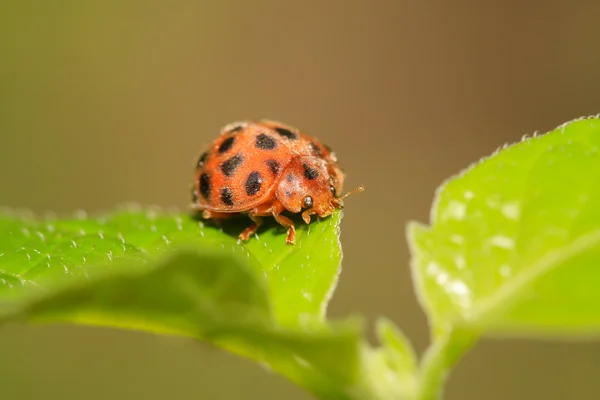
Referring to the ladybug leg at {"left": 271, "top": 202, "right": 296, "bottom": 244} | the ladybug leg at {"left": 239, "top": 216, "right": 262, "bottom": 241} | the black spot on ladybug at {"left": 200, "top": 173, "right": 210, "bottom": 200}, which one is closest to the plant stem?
the ladybug leg at {"left": 271, "top": 202, "right": 296, "bottom": 244}

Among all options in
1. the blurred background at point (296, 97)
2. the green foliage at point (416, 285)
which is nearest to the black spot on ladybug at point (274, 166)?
the green foliage at point (416, 285)

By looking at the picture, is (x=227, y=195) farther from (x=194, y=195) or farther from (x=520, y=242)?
(x=520, y=242)

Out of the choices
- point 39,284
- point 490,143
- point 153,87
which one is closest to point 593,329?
point 39,284

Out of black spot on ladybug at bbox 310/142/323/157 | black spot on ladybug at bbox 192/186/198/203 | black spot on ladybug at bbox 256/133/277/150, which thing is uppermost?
black spot on ladybug at bbox 310/142/323/157

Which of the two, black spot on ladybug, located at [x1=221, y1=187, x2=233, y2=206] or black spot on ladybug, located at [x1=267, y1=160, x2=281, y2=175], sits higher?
black spot on ladybug, located at [x1=267, y1=160, x2=281, y2=175]

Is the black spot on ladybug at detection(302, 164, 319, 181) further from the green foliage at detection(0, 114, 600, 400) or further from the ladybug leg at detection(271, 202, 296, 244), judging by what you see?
the green foliage at detection(0, 114, 600, 400)

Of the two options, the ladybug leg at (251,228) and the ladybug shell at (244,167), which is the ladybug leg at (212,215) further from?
the ladybug leg at (251,228)

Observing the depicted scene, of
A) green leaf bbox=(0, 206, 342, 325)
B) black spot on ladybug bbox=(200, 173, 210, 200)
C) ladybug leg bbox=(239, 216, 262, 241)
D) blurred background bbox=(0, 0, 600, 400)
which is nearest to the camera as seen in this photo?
green leaf bbox=(0, 206, 342, 325)
